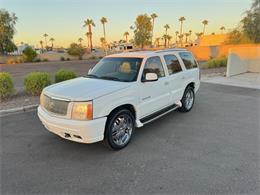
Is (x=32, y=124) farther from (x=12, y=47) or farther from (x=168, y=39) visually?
(x=168, y=39)

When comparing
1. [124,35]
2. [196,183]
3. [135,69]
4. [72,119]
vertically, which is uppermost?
[124,35]

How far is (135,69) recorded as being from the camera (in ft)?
14.0

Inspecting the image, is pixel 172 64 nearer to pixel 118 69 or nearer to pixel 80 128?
pixel 118 69

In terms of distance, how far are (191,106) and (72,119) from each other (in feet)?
13.3

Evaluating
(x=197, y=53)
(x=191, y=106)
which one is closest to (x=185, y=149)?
(x=191, y=106)

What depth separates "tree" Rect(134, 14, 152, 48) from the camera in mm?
52781

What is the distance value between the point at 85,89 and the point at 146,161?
1.65 meters

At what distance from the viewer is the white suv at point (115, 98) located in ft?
10.8

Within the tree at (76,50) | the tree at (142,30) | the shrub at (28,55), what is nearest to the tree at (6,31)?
the shrub at (28,55)

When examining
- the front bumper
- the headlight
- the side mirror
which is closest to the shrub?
the front bumper

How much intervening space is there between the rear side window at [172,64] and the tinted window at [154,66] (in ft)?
1.04

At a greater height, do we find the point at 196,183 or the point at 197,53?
the point at 197,53

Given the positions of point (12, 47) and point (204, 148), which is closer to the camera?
point (204, 148)

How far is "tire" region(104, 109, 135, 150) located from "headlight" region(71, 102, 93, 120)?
0.44 m
